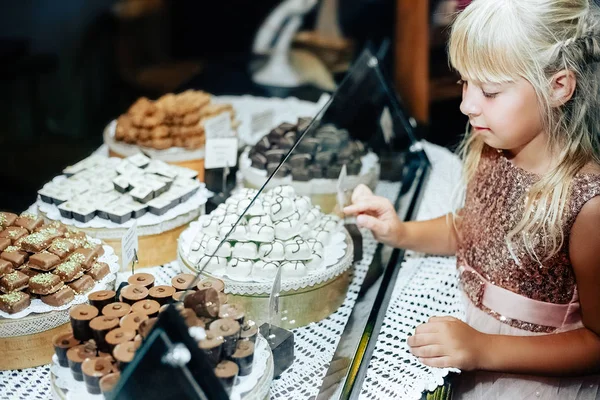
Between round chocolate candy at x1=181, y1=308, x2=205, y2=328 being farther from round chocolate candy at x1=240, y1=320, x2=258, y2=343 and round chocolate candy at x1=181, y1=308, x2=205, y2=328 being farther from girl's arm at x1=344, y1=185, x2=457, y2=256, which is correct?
girl's arm at x1=344, y1=185, x2=457, y2=256

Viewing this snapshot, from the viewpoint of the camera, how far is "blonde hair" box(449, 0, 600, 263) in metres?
1.62

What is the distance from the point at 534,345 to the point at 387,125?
3.81ft

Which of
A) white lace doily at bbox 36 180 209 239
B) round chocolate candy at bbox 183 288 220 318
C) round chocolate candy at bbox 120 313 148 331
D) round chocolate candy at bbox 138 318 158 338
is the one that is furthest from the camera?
white lace doily at bbox 36 180 209 239

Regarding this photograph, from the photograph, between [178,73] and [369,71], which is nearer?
[369,71]

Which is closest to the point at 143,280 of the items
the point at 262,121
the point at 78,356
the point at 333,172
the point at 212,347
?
the point at 78,356

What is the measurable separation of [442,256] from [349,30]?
9.00ft

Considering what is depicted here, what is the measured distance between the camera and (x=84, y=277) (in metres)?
1.76

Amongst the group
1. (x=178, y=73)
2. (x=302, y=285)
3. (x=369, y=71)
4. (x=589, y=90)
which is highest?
(x=589, y=90)

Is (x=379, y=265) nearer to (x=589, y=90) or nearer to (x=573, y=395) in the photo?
(x=573, y=395)

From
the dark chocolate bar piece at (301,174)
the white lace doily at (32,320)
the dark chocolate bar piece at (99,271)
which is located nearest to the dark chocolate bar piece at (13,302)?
the white lace doily at (32,320)

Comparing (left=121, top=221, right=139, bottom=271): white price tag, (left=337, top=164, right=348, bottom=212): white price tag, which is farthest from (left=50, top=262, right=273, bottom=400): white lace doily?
(left=337, top=164, right=348, bottom=212): white price tag

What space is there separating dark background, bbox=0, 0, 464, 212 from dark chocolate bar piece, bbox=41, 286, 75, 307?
10.3 feet

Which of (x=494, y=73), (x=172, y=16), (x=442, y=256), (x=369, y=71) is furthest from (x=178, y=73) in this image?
(x=494, y=73)

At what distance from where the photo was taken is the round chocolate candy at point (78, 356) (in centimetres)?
143
